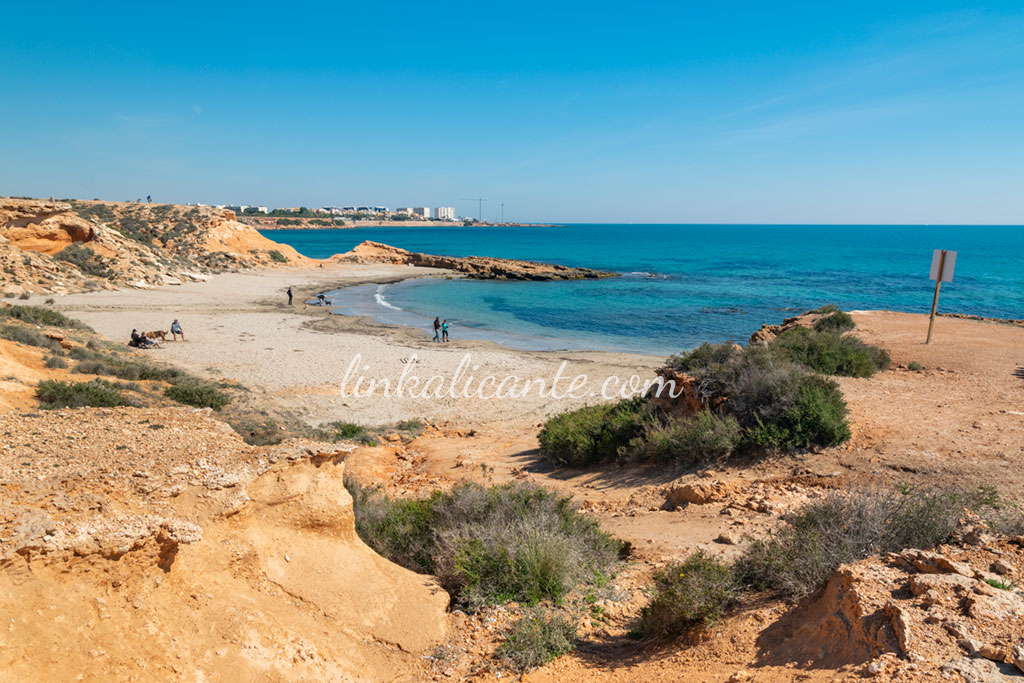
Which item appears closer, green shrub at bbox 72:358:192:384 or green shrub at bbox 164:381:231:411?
green shrub at bbox 164:381:231:411

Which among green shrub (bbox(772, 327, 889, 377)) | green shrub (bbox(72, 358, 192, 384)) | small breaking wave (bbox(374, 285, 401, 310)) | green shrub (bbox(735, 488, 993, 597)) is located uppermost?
green shrub (bbox(772, 327, 889, 377))

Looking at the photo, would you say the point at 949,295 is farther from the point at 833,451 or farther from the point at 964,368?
the point at 833,451

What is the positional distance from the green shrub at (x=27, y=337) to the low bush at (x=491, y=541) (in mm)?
11649

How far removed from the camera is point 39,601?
3.49 metres

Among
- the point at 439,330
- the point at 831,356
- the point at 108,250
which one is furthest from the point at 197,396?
the point at 108,250

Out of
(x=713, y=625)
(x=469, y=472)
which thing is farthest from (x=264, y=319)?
(x=713, y=625)

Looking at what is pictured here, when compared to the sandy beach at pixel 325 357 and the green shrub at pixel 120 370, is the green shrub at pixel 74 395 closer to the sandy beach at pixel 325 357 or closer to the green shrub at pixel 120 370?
the green shrub at pixel 120 370

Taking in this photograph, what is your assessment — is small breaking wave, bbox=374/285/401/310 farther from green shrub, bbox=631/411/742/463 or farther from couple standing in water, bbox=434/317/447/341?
green shrub, bbox=631/411/742/463

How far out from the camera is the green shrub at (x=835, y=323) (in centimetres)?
1833

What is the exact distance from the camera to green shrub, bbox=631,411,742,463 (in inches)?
340

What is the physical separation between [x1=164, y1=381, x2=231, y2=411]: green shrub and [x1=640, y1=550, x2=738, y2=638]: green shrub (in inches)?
445

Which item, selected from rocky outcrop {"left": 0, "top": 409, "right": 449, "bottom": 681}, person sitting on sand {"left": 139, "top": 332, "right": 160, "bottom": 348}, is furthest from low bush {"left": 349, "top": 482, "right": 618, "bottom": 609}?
person sitting on sand {"left": 139, "top": 332, "right": 160, "bottom": 348}

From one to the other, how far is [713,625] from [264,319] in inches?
1143

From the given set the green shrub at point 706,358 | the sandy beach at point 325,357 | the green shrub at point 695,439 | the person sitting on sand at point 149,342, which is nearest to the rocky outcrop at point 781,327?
the sandy beach at point 325,357
